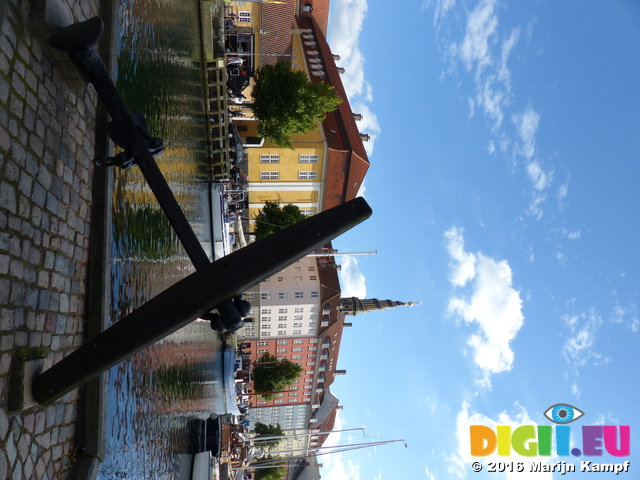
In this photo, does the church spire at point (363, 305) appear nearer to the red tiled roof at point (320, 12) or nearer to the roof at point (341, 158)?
the roof at point (341, 158)

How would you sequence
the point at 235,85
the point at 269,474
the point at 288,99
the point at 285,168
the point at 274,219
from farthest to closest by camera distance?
the point at 269,474, the point at 285,168, the point at 274,219, the point at 288,99, the point at 235,85

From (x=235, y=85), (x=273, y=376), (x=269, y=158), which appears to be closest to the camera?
(x=235, y=85)

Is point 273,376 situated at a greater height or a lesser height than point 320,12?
lesser

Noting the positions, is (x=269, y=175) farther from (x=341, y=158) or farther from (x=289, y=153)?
(x=341, y=158)

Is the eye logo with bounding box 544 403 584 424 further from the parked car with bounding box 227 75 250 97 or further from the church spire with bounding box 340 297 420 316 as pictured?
the church spire with bounding box 340 297 420 316

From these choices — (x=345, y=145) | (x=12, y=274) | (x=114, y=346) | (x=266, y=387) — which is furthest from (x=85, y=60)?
(x=266, y=387)

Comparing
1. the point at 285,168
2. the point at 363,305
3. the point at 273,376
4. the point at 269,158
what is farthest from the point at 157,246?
the point at 363,305

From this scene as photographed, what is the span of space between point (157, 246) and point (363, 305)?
59.5 meters

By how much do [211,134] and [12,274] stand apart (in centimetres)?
1726

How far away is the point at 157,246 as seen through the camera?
11.5 meters

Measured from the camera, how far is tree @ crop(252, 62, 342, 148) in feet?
88.2

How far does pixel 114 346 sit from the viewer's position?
13.7ft

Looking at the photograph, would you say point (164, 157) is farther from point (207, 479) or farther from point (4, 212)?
point (207, 479)

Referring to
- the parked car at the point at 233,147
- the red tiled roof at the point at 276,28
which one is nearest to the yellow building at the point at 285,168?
the red tiled roof at the point at 276,28
